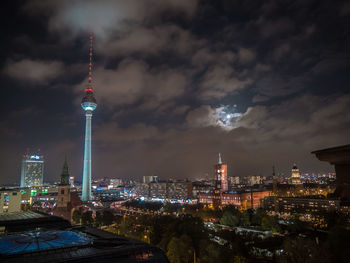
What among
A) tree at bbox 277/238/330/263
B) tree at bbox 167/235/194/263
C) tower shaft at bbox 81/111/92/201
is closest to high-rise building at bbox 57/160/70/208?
tree at bbox 167/235/194/263

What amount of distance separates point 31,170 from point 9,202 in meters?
77.5

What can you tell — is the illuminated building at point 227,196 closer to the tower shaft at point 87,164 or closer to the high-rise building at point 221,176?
the high-rise building at point 221,176

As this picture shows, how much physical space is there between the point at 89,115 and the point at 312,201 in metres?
58.7

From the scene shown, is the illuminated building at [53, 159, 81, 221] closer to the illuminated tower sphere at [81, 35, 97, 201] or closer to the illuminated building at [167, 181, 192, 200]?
the illuminated tower sphere at [81, 35, 97, 201]

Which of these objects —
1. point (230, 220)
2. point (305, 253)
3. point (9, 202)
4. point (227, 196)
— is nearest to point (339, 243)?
point (305, 253)

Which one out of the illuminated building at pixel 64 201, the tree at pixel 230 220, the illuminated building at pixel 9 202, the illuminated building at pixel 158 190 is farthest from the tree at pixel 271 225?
the illuminated building at pixel 158 190

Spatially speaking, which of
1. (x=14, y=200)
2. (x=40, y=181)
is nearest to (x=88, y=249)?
(x=14, y=200)

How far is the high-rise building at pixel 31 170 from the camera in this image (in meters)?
95.2

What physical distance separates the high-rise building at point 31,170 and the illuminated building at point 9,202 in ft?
248

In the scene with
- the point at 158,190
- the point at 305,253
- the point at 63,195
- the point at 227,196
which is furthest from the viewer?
the point at 158,190

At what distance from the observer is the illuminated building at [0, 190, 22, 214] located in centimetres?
2944

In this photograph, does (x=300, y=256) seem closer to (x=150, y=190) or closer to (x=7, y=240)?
(x=7, y=240)

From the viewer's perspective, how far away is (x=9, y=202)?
2975 cm

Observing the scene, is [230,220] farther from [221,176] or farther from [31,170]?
[31,170]
